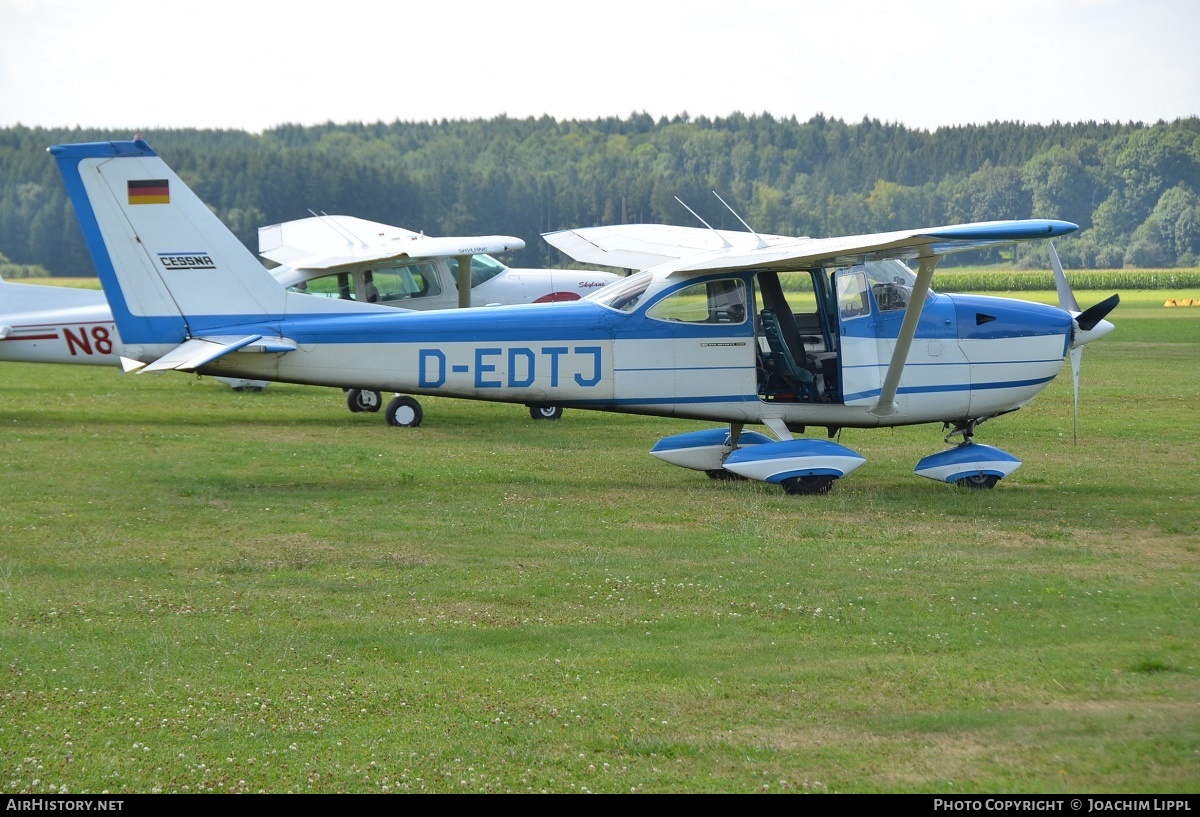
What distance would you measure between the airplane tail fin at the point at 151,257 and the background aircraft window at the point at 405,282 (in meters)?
6.37

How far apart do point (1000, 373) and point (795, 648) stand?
627cm

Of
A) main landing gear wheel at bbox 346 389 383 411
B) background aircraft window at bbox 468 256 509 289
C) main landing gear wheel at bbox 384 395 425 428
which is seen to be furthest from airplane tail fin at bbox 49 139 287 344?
background aircraft window at bbox 468 256 509 289

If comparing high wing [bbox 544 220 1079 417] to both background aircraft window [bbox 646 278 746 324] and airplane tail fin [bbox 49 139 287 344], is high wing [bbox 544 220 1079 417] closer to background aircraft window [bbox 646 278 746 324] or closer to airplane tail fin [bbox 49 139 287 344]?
background aircraft window [bbox 646 278 746 324]

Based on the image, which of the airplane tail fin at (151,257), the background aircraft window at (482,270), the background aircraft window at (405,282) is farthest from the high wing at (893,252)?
the background aircraft window at (482,270)

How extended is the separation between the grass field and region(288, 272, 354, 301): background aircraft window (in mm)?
5576

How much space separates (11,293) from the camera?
1733 cm

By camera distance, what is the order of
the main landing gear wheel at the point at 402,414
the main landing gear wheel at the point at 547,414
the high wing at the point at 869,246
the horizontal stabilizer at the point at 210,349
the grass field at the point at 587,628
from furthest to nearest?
the main landing gear wheel at the point at 547,414 → the main landing gear wheel at the point at 402,414 → the horizontal stabilizer at the point at 210,349 → the high wing at the point at 869,246 → the grass field at the point at 587,628

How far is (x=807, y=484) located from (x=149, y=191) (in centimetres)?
686

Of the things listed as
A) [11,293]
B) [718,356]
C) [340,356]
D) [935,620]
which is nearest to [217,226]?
[340,356]

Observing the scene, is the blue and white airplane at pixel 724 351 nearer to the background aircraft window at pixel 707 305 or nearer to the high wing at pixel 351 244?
the background aircraft window at pixel 707 305

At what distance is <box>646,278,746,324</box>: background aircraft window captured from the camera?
12.0m

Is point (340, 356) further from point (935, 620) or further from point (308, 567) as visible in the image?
point (935, 620)

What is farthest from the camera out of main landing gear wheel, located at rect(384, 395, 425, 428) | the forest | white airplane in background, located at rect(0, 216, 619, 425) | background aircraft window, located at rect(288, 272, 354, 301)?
the forest

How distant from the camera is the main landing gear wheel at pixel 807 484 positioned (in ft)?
37.4
